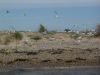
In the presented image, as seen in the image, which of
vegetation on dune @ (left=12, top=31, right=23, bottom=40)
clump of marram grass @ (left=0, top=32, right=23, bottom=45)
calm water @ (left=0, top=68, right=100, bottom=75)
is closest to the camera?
calm water @ (left=0, top=68, right=100, bottom=75)

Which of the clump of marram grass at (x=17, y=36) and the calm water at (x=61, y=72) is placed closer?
the calm water at (x=61, y=72)

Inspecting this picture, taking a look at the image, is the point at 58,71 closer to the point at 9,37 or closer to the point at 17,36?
the point at 9,37

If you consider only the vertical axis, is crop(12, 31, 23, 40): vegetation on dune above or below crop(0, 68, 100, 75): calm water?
above

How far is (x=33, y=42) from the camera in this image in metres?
63.1

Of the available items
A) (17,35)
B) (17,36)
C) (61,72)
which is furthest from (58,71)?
(17,35)

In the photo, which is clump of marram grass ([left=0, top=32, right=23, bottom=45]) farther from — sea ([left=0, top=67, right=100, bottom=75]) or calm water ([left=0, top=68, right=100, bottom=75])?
calm water ([left=0, top=68, right=100, bottom=75])

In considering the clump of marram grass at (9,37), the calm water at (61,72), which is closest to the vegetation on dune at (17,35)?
the clump of marram grass at (9,37)

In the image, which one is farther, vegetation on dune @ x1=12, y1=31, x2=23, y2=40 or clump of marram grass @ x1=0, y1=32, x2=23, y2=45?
vegetation on dune @ x1=12, y1=31, x2=23, y2=40

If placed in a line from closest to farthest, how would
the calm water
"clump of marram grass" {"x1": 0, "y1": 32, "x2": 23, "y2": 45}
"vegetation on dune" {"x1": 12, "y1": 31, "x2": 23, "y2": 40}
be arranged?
the calm water, "clump of marram grass" {"x1": 0, "y1": 32, "x2": 23, "y2": 45}, "vegetation on dune" {"x1": 12, "y1": 31, "x2": 23, "y2": 40}

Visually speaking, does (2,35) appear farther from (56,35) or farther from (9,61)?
(9,61)

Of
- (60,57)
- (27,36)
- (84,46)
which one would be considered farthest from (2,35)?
(60,57)

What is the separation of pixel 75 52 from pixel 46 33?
66.2 ft

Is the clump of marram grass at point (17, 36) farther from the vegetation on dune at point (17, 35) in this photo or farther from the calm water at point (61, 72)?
the calm water at point (61, 72)

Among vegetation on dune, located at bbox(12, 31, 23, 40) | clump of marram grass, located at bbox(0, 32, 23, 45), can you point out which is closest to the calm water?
clump of marram grass, located at bbox(0, 32, 23, 45)
